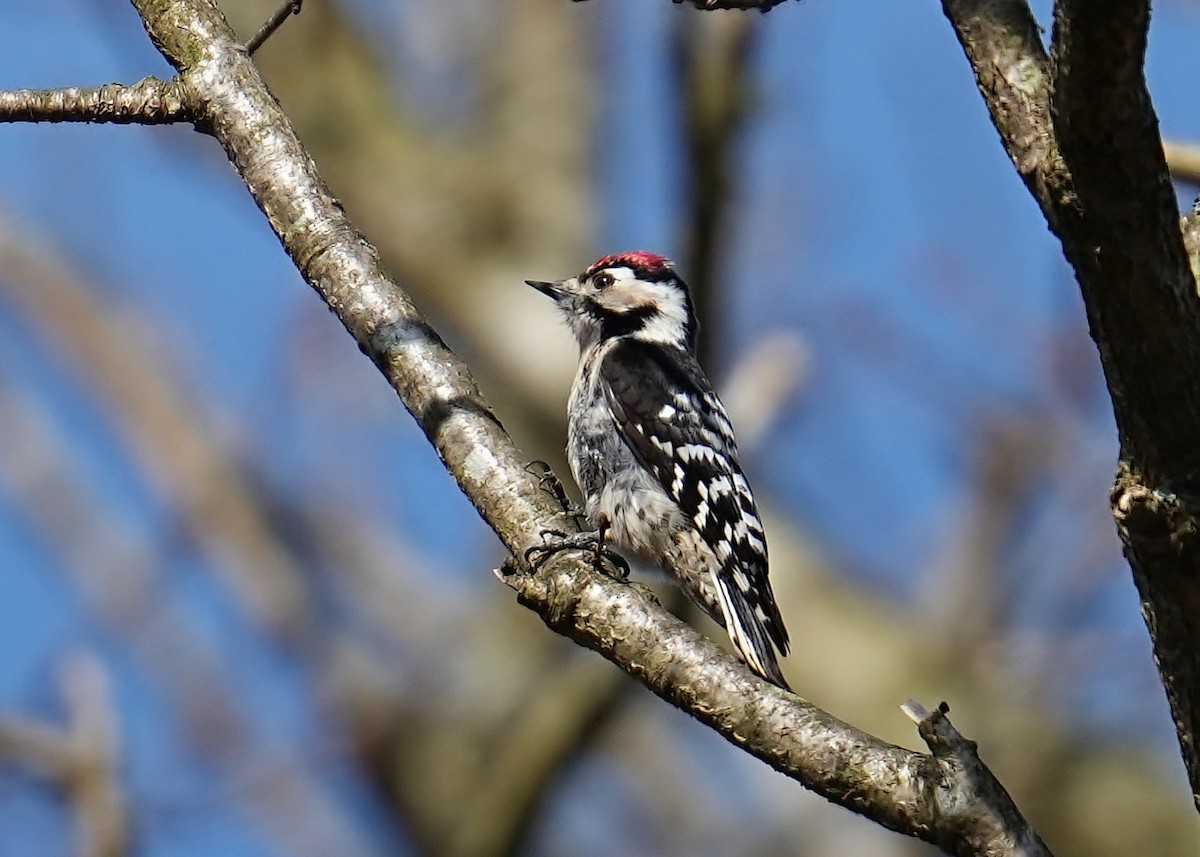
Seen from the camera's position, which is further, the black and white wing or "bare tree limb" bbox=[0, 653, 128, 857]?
the black and white wing

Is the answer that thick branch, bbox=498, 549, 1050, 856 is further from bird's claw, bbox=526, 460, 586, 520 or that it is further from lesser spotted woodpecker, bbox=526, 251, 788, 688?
lesser spotted woodpecker, bbox=526, 251, 788, 688

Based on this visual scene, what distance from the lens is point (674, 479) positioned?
187 inches

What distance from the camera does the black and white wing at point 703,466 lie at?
4.41 metres

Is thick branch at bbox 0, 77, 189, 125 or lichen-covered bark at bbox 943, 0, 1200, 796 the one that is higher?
thick branch at bbox 0, 77, 189, 125

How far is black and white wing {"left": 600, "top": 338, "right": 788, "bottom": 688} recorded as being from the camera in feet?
14.5

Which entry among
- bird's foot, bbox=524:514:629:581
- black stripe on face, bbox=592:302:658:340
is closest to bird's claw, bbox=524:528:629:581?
bird's foot, bbox=524:514:629:581

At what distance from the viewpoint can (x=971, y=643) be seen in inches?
344

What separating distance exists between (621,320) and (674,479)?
115 cm

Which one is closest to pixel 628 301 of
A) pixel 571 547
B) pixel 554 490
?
pixel 554 490

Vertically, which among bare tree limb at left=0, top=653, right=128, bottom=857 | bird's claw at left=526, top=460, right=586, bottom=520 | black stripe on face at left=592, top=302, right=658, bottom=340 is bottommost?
bare tree limb at left=0, top=653, right=128, bottom=857

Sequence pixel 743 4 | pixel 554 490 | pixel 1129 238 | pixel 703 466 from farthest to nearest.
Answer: pixel 703 466 < pixel 554 490 < pixel 743 4 < pixel 1129 238

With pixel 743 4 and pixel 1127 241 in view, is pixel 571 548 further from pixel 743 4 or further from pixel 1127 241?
pixel 1127 241

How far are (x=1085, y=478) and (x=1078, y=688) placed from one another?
1143 mm

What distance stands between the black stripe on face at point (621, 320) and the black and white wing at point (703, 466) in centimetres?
26
